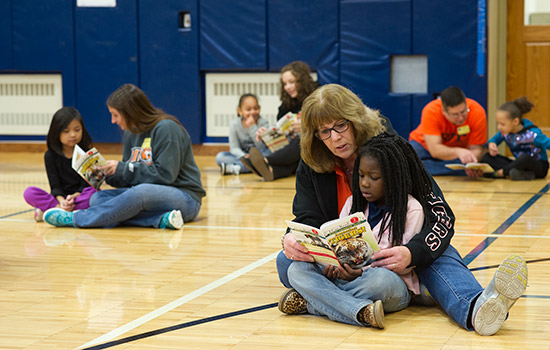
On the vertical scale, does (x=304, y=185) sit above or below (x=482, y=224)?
above

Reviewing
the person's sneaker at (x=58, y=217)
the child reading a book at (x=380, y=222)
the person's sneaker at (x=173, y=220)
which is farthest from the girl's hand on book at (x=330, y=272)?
the person's sneaker at (x=58, y=217)

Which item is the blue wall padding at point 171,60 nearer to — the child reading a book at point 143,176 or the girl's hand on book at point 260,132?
the girl's hand on book at point 260,132

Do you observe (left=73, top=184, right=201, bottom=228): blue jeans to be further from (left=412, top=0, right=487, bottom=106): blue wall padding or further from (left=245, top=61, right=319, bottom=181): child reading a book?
(left=412, top=0, right=487, bottom=106): blue wall padding

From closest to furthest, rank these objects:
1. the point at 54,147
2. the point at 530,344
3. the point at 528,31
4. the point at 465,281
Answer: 1. the point at 530,344
2. the point at 465,281
3. the point at 54,147
4. the point at 528,31

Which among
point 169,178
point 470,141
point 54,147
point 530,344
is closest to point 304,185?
point 530,344

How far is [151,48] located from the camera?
9.01 meters

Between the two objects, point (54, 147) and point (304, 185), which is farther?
point (54, 147)

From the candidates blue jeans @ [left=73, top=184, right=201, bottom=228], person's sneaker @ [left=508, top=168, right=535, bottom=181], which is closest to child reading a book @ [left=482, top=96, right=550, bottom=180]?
person's sneaker @ [left=508, top=168, right=535, bottom=181]

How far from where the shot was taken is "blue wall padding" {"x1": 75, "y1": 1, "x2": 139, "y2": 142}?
9.05 m

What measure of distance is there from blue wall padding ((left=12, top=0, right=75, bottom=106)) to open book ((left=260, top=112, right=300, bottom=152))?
11.2ft

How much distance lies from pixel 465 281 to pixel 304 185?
669mm

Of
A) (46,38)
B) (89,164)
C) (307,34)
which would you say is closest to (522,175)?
(307,34)

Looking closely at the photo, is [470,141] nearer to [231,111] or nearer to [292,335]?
[231,111]

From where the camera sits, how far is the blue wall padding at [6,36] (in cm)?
934
